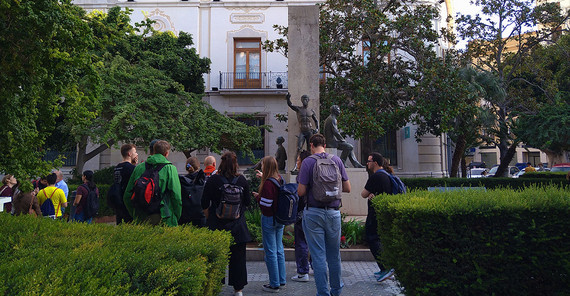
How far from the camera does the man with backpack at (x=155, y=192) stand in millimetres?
5059

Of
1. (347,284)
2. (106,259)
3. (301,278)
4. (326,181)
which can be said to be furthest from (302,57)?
(106,259)

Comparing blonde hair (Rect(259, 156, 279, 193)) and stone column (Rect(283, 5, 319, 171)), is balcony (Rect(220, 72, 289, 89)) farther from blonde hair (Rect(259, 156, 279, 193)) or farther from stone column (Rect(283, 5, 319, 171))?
blonde hair (Rect(259, 156, 279, 193))

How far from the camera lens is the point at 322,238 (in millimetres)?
4969

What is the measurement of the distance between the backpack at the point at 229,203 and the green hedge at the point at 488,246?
6.91 feet

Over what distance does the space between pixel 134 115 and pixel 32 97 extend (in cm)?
1159

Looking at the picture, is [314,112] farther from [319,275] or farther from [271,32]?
[271,32]

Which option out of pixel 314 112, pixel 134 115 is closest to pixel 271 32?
pixel 134 115

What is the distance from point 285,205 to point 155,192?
156cm

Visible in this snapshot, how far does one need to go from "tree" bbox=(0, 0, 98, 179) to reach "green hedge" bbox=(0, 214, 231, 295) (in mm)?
770

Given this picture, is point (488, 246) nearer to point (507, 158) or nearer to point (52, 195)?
point (52, 195)

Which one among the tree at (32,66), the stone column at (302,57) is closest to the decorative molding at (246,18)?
the stone column at (302,57)

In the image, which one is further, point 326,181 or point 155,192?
point 155,192

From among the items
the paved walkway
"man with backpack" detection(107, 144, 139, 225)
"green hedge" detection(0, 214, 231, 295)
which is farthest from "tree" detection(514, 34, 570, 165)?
"green hedge" detection(0, 214, 231, 295)

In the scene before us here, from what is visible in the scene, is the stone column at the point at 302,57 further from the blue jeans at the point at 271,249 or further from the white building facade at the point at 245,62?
the white building facade at the point at 245,62
